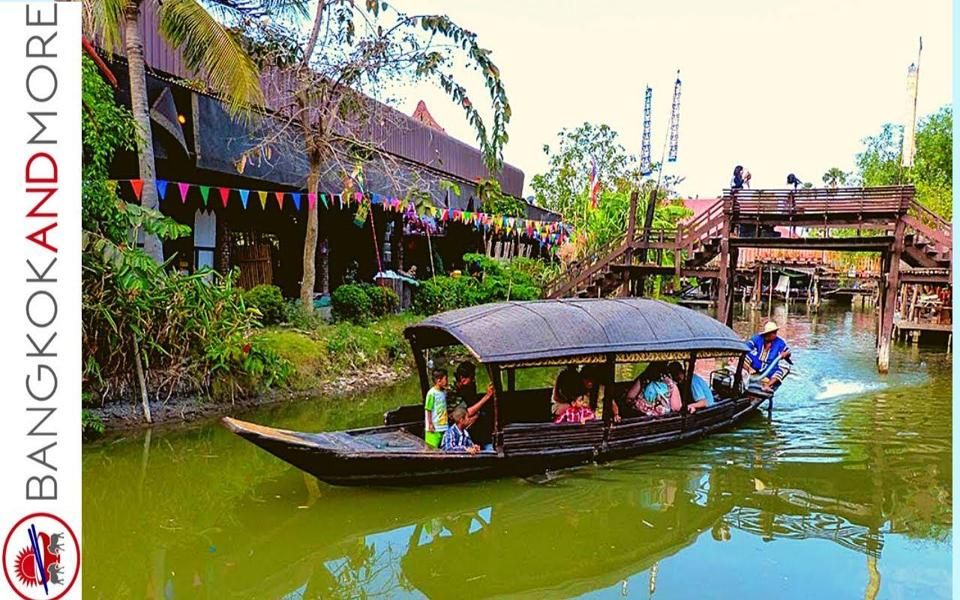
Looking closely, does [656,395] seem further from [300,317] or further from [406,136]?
[406,136]

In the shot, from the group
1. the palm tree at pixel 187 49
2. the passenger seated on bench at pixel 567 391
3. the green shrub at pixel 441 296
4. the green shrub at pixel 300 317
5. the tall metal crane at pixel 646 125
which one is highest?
the tall metal crane at pixel 646 125

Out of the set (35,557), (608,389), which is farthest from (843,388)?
(35,557)

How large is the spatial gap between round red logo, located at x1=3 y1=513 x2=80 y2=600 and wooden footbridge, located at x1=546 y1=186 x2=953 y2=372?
14383 millimetres

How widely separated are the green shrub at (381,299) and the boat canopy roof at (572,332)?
6.64 meters

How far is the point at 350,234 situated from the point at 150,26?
715 cm

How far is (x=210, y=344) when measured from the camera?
34.1 ft

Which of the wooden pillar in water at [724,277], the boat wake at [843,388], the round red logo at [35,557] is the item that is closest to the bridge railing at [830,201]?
the wooden pillar in water at [724,277]

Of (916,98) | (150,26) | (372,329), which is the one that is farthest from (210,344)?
(916,98)

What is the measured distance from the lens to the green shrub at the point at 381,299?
15.3 m

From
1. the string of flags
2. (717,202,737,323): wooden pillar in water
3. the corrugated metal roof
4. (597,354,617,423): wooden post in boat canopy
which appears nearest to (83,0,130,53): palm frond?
the corrugated metal roof

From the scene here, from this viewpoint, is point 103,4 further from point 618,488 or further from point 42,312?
point 618,488

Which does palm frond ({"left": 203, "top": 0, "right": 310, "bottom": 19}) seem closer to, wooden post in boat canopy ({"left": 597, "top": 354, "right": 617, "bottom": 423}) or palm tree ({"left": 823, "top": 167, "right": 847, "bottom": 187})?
wooden post in boat canopy ({"left": 597, "top": 354, "right": 617, "bottom": 423})

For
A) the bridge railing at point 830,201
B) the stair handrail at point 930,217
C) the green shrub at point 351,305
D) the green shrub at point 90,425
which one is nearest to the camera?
the green shrub at point 90,425

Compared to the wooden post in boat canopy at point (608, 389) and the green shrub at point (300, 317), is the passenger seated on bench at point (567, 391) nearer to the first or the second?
the wooden post in boat canopy at point (608, 389)
